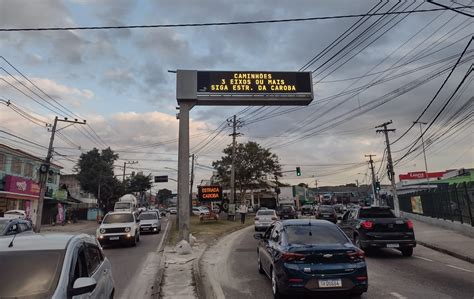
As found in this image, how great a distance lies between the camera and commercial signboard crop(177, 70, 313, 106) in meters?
19.0

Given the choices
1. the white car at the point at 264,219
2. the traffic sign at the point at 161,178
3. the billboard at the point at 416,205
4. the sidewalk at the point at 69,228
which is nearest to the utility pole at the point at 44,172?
the sidewalk at the point at 69,228

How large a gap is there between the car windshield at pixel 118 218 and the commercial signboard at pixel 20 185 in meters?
20.8

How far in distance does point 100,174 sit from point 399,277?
59.6 m

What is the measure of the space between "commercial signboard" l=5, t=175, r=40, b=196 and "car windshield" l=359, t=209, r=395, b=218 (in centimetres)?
3249

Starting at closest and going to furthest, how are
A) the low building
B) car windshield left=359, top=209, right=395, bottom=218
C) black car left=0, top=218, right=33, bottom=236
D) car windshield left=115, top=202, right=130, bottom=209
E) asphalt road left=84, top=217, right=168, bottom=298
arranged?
1. asphalt road left=84, top=217, right=168, bottom=298
2. black car left=0, top=218, right=33, bottom=236
3. car windshield left=359, top=209, right=395, bottom=218
4. the low building
5. car windshield left=115, top=202, right=130, bottom=209

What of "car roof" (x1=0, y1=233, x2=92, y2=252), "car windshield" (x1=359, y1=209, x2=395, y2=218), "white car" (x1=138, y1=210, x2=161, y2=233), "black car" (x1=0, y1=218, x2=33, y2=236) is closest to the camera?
"car roof" (x1=0, y1=233, x2=92, y2=252)

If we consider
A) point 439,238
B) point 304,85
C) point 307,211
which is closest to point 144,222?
point 304,85

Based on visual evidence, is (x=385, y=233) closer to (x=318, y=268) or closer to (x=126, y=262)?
(x=318, y=268)

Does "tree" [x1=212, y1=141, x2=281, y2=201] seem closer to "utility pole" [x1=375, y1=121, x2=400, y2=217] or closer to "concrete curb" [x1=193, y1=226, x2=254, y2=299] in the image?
"utility pole" [x1=375, y1=121, x2=400, y2=217]

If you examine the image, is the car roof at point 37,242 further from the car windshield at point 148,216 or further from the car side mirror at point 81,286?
the car windshield at point 148,216

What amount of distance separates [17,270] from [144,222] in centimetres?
2438

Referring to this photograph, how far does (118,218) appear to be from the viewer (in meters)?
20.7

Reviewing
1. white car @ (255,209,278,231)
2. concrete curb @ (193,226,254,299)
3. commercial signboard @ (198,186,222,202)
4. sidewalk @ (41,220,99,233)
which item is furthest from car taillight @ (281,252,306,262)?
sidewalk @ (41,220,99,233)

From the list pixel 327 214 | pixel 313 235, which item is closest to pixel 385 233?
pixel 313 235
